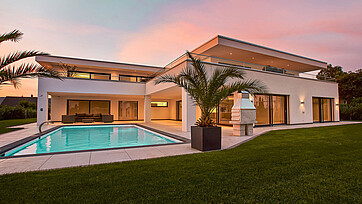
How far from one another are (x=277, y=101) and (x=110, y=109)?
15.1 meters

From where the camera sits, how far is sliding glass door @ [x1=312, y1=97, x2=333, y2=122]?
15979 mm

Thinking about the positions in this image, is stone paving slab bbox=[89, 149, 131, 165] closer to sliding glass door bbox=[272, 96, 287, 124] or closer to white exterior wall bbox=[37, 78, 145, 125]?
white exterior wall bbox=[37, 78, 145, 125]

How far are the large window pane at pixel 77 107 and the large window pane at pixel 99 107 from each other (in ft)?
1.45

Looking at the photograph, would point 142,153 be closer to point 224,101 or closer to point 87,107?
point 224,101

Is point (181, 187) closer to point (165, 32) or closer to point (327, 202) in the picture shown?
point (327, 202)

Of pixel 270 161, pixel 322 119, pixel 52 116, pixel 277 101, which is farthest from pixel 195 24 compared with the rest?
pixel 52 116

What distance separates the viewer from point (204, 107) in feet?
18.9

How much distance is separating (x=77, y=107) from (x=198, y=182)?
18.1 m

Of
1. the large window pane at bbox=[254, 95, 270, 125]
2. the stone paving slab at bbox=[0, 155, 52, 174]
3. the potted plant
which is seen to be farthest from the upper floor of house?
the stone paving slab at bbox=[0, 155, 52, 174]

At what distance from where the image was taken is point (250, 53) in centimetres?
1534

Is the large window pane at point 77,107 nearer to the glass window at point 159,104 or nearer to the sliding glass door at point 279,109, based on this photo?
the glass window at point 159,104

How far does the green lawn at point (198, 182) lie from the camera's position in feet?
7.80

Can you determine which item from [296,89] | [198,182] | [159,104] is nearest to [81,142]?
[198,182]

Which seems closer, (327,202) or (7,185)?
(327,202)
